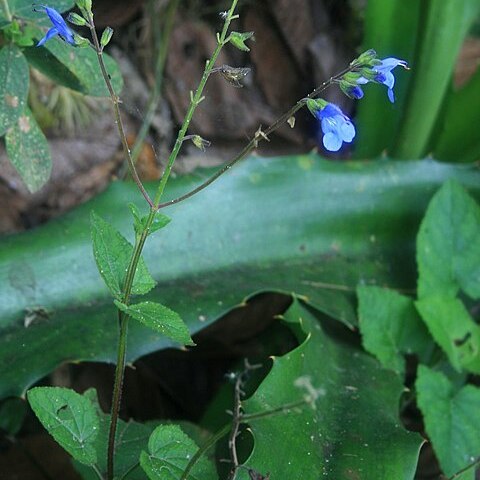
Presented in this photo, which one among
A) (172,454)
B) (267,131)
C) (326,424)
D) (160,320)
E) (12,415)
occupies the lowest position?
(12,415)

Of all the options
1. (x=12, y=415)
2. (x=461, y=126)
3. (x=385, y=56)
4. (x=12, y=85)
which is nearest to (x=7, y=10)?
(x=12, y=85)

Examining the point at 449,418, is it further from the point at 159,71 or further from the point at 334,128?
the point at 159,71

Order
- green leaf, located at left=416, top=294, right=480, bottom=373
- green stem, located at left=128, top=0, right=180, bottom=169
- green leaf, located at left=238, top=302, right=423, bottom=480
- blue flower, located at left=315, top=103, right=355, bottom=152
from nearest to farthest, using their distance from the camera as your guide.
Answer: blue flower, located at left=315, top=103, right=355, bottom=152 < green leaf, located at left=238, top=302, right=423, bottom=480 < green leaf, located at left=416, top=294, right=480, bottom=373 < green stem, located at left=128, top=0, right=180, bottom=169

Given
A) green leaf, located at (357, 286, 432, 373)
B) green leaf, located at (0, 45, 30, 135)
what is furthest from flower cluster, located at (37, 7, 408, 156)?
green leaf, located at (357, 286, 432, 373)

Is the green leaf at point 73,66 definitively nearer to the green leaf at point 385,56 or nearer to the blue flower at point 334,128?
the blue flower at point 334,128

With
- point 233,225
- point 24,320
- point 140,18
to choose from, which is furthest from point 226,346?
point 140,18

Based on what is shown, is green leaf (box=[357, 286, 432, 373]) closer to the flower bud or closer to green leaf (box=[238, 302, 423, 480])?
green leaf (box=[238, 302, 423, 480])

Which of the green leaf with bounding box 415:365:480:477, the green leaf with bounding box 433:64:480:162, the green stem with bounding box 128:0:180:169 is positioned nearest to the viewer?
the green leaf with bounding box 415:365:480:477

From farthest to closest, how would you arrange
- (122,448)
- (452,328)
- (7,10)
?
(452,328) → (7,10) → (122,448)
